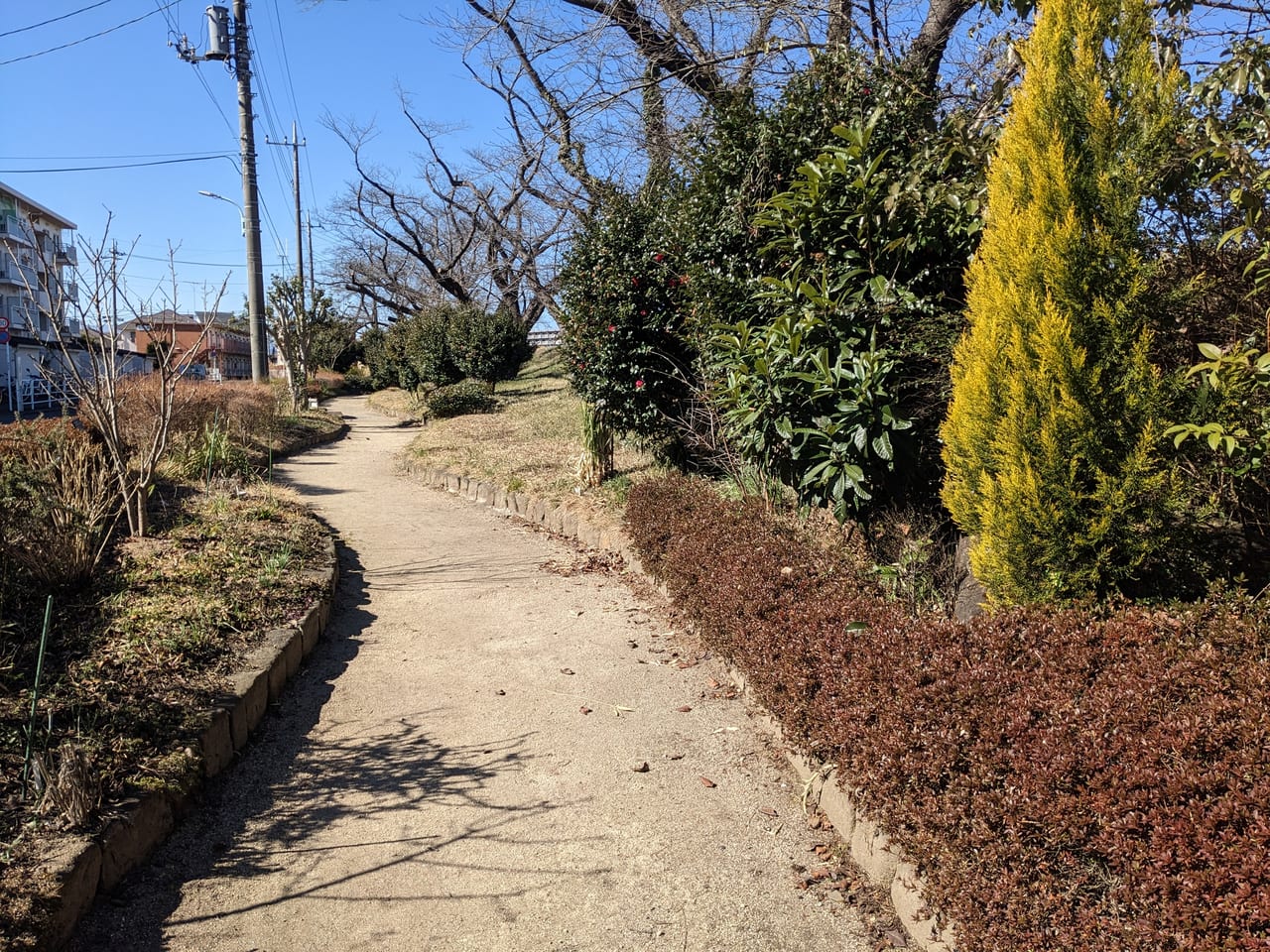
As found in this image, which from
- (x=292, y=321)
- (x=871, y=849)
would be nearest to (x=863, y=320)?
(x=871, y=849)

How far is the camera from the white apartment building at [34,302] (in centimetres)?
543

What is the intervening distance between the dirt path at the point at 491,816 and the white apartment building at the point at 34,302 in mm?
2875

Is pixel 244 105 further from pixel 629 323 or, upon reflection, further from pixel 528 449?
pixel 629 323

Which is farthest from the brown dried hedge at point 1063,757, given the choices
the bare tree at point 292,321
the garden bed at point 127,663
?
the bare tree at point 292,321

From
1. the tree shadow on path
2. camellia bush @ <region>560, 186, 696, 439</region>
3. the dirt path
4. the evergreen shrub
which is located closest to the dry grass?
the evergreen shrub

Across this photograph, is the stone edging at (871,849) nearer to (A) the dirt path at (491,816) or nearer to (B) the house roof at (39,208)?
(A) the dirt path at (491,816)

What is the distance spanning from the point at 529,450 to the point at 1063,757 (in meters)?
9.94

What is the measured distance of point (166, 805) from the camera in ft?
10.1

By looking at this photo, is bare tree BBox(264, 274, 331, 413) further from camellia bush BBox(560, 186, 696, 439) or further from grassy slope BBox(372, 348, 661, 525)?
camellia bush BBox(560, 186, 696, 439)

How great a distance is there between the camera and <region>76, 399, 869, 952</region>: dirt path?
2686 mm

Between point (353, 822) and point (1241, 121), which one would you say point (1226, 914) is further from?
point (1241, 121)

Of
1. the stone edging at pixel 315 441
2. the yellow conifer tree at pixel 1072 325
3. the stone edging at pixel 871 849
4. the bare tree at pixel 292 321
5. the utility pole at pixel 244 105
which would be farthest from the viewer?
the bare tree at pixel 292 321

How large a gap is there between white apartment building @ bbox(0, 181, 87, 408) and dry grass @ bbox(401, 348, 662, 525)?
455cm

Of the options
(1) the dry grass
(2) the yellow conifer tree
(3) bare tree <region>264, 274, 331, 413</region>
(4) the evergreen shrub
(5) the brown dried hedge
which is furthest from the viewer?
(3) bare tree <region>264, 274, 331, 413</region>
